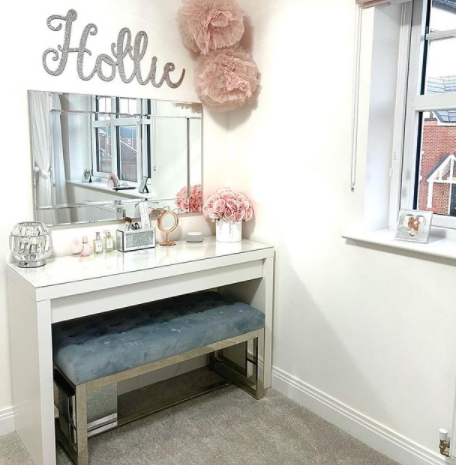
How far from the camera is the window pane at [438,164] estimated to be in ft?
6.66

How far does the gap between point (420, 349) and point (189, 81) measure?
167 centimetres

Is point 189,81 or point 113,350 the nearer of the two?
point 113,350

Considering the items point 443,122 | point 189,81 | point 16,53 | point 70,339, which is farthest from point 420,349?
point 16,53

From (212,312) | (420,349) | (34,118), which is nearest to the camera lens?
(420,349)

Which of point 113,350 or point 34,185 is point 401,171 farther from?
point 34,185

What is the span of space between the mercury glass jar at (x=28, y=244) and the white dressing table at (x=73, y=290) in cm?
5

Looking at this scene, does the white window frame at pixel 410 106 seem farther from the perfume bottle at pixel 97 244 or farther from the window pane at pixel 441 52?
the perfume bottle at pixel 97 244

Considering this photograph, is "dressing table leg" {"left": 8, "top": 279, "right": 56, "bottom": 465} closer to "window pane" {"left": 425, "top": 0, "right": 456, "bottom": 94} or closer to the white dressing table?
the white dressing table

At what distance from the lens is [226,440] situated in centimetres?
223

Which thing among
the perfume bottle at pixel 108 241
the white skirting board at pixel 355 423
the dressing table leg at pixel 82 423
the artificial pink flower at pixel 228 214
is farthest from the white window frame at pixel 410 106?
the dressing table leg at pixel 82 423

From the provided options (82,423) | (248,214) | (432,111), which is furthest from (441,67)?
(82,423)

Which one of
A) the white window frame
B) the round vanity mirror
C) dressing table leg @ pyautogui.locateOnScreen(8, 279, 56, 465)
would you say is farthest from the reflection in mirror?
the white window frame

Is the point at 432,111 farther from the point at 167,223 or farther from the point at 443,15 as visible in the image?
the point at 167,223

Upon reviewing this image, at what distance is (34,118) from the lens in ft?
6.99
